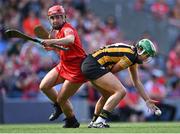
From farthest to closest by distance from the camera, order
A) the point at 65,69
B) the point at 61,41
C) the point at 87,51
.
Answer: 1. the point at 87,51
2. the point at 65,69
3. the point at 61,41

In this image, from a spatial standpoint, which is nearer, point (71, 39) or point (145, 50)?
point (71, 39)

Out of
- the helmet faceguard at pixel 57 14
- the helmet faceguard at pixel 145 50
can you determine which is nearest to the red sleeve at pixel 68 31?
the helmet faceguard at pixel 57 14

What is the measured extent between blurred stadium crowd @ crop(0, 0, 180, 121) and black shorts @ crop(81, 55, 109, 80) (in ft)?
21.3

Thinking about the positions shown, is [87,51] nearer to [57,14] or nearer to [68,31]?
[57,14]

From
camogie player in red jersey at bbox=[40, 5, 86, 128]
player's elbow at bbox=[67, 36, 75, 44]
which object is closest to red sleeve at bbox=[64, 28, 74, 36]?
camogie player in red jersey at bbox=[40, 5, 86, 128]

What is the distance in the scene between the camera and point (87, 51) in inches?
902

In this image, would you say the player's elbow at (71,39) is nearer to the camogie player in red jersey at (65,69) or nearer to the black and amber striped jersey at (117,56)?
the camogie player in red jersey at (65,69)

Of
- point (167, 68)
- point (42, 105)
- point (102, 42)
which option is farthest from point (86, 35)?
point (42, 105)

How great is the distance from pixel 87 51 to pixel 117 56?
8.83 m

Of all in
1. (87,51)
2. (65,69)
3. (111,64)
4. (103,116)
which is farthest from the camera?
(87,51)

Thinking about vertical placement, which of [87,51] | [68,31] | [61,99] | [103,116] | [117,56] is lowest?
[87,51]

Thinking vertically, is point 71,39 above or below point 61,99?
above

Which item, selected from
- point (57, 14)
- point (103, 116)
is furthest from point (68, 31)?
point (103, 116)

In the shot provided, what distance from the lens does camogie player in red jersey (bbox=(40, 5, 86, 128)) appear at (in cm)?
1423
